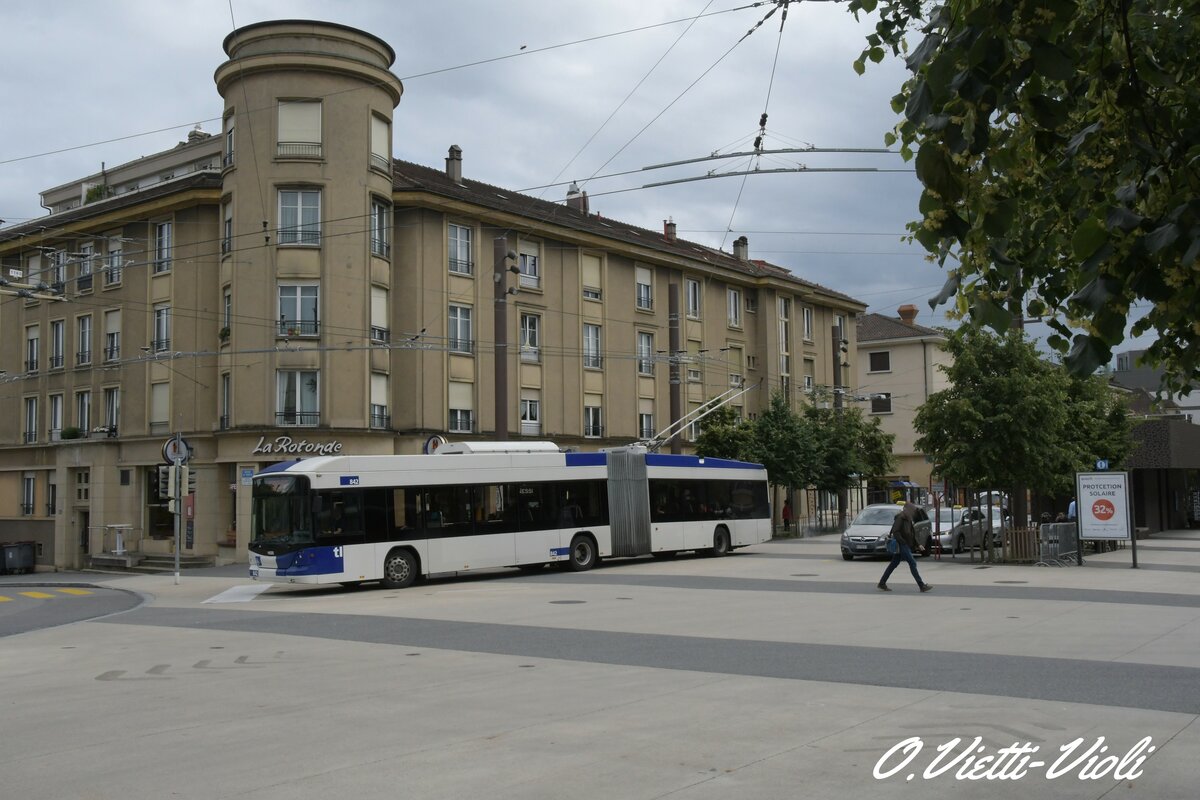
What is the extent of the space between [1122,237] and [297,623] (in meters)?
16.2

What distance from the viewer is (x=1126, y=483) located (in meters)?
27.1

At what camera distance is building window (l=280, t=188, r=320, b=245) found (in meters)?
36.4

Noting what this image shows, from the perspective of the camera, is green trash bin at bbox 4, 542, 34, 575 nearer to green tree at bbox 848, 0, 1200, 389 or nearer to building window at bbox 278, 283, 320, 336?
building window at bbox 278, 283, 320, 336

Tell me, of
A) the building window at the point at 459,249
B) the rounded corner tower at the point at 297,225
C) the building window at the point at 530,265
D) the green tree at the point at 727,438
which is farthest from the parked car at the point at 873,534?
the building window at the point at 459,249

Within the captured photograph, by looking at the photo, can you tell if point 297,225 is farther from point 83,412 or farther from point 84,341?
point 83,412

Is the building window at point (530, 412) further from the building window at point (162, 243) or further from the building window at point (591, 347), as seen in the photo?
the building window at point (162, 243)

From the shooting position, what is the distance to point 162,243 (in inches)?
1591

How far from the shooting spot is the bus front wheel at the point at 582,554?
1159 inches

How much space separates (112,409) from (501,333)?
14.9m

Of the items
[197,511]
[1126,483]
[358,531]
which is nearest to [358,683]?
[358,531]

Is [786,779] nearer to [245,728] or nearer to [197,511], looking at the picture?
A: [245,728]

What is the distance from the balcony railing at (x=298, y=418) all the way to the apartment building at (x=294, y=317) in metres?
0.07

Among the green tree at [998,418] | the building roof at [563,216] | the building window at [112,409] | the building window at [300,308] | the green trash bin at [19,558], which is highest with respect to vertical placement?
the building roof at [563,216]

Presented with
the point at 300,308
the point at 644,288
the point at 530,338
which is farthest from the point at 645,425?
the point at 300,308
